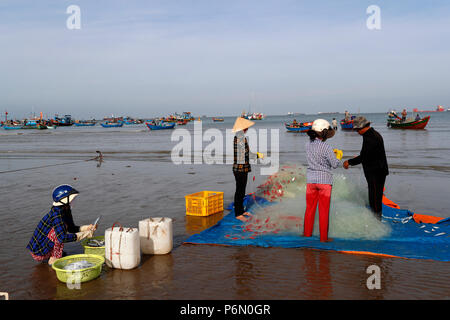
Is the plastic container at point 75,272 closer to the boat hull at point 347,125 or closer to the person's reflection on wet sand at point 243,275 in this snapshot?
the person's reflection on wet sand at point 243,275

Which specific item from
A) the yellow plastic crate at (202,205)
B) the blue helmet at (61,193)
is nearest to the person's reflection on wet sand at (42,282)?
the blue helmet at (61,193)

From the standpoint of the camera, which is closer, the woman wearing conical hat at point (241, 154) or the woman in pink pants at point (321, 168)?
the woman in pink pants at point (321, 168)

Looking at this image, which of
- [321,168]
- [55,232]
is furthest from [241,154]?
[55,232]

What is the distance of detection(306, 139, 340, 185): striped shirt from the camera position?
16.8ft

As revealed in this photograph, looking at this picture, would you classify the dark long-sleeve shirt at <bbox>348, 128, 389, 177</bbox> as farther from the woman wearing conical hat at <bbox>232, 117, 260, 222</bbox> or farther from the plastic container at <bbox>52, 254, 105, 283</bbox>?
the plastic container at <bbox>52, 254, 105, 283</bbox>

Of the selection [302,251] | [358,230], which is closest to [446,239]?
[358,230]

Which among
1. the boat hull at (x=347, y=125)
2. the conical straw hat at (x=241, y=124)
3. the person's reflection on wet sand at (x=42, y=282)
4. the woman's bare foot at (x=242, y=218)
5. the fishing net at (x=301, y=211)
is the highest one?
the boat hull at (x=347, y=125)

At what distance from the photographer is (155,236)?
504cm

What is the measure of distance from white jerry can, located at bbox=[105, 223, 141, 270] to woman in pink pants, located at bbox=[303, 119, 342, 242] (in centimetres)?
263

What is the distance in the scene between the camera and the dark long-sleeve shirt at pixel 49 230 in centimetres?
456

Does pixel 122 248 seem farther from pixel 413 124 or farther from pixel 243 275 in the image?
pixel 413 124

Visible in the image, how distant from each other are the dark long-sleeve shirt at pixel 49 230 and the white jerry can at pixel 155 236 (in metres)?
0.92

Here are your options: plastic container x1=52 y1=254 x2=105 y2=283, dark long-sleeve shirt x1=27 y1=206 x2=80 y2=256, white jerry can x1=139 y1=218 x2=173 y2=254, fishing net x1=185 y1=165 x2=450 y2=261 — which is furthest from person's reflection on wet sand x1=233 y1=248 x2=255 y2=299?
dark long-sleeve shirt x1=27 y1=206 x2=80 y2=256
